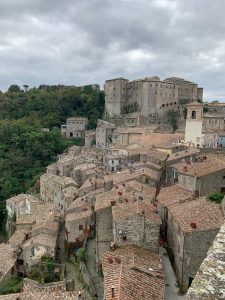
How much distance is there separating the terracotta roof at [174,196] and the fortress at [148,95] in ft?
173

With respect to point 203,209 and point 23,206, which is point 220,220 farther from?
point 23,206

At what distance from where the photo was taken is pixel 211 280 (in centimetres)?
455

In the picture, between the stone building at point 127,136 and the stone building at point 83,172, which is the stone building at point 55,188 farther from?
the stone building at point 127,136

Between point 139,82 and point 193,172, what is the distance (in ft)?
188

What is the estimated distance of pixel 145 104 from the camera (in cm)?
7769

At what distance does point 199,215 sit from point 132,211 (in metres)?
4.09

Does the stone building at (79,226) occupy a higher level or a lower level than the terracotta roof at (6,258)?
higher

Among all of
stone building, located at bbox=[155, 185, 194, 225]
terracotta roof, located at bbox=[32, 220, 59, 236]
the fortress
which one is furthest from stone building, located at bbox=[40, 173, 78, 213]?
the fortress

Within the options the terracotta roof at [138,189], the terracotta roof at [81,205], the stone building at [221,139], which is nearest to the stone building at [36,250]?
the terracotta roof at [81,205]

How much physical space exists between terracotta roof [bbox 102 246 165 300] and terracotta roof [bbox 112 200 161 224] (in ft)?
7.65

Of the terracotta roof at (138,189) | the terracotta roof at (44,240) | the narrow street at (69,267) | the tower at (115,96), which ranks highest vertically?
the tower at (115,96)

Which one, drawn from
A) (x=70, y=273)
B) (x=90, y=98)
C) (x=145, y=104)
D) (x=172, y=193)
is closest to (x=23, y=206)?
(x=70, y=273)

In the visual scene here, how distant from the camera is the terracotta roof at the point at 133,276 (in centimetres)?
1427

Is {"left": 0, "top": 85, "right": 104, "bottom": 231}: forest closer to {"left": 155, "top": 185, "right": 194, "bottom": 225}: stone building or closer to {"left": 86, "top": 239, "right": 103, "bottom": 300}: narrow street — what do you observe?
{"left": 86, "top": 239, "right": 103, "bottom": 300}: narrow street
